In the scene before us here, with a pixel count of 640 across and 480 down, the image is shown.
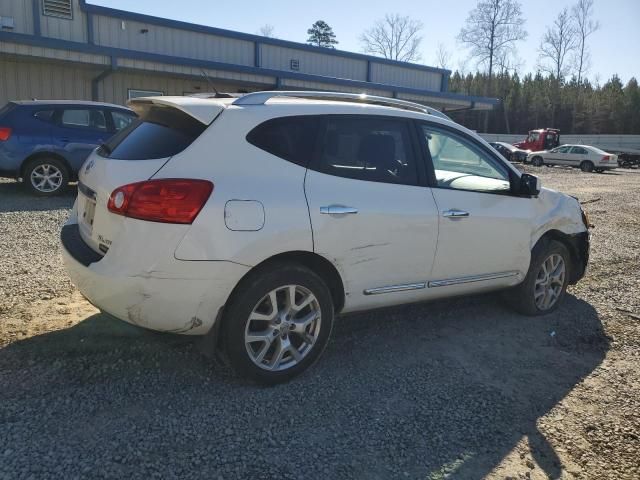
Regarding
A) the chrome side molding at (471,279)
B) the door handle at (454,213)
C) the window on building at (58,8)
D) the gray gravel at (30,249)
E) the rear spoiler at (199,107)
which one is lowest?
the gray gravel at (30,249)

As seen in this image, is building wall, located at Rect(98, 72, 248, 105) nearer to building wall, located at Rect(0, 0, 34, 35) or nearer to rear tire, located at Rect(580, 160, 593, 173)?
building wall, located at Rect(0, 0, 34, 35)

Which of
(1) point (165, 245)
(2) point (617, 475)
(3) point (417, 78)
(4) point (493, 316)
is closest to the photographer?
(2) point (617, 475)

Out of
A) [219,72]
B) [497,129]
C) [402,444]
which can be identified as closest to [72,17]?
[219,72]

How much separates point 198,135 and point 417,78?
25929 millimetres

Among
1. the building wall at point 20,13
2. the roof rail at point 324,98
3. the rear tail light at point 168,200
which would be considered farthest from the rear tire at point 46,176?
the building wall at point 20,13

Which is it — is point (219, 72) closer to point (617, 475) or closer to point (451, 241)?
point (451, 241)

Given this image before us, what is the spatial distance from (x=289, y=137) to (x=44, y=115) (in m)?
7.56

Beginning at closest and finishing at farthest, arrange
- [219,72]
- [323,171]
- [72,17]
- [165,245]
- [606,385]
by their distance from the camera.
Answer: [165,245]
[323,171]
[606,385]
[72,17]
[219,72]

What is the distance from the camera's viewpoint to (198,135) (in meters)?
3.15

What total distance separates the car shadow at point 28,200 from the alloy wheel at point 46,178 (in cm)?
19

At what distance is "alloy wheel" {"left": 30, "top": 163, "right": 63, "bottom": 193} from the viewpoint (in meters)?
9.27

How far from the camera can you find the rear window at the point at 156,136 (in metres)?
3.17

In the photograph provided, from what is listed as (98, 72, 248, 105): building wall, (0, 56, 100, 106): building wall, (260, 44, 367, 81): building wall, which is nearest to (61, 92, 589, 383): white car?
(0, 56, 100, 106): building wall

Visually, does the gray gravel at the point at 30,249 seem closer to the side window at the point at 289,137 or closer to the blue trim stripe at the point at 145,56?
the side window at the point at 289,137
